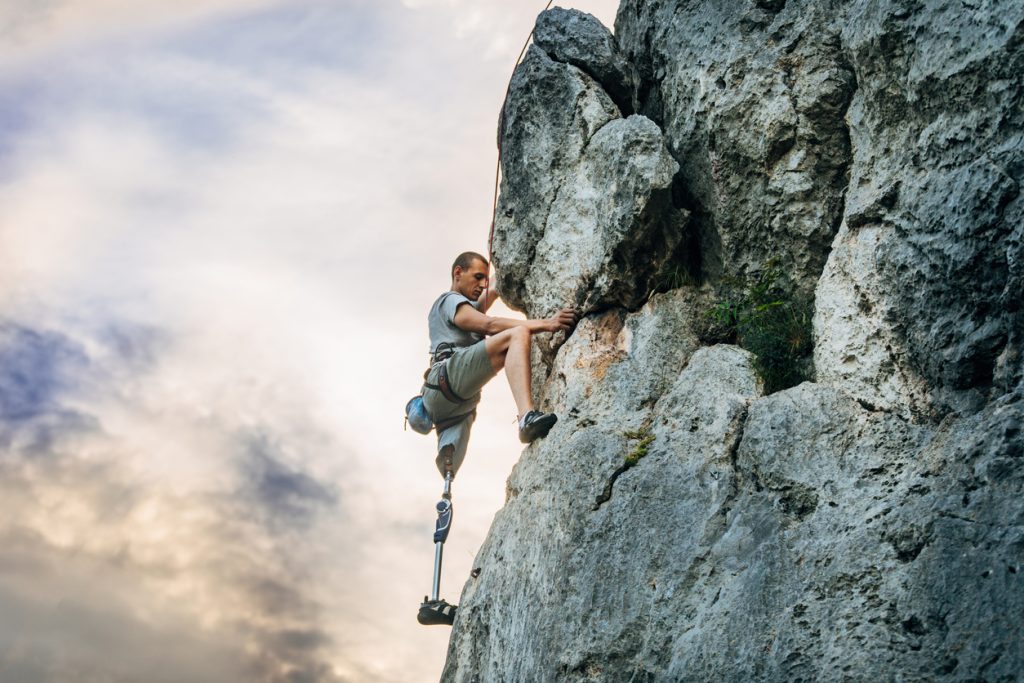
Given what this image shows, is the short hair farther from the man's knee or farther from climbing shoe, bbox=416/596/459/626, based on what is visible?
climbing shoe, bbox=416/596/459/626

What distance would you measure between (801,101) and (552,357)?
3686 millimetres

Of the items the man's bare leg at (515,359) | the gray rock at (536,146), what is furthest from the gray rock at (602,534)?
the gray rock at (536,146)

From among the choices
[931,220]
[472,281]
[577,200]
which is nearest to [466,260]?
[472,281]

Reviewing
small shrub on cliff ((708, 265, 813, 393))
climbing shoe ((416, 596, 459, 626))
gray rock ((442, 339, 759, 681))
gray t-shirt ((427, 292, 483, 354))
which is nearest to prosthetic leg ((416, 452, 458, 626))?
climbing shoe ((416, 596, 459, 626))

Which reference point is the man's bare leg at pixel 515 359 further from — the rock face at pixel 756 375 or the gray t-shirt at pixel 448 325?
the gray t-shirt at pixel 448 325

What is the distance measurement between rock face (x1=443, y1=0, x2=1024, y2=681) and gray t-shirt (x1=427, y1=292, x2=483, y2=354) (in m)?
0.68

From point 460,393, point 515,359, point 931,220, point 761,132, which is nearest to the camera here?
point 931,220

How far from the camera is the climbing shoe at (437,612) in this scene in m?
10.7

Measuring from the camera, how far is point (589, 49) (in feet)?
39.1

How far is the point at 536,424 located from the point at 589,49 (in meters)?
4.77

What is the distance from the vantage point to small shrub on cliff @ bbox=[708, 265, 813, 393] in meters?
8.80

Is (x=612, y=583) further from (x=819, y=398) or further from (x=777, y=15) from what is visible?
(x=777, y=15)

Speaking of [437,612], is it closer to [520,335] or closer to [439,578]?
[439,578]

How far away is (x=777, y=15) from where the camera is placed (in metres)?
10.2
